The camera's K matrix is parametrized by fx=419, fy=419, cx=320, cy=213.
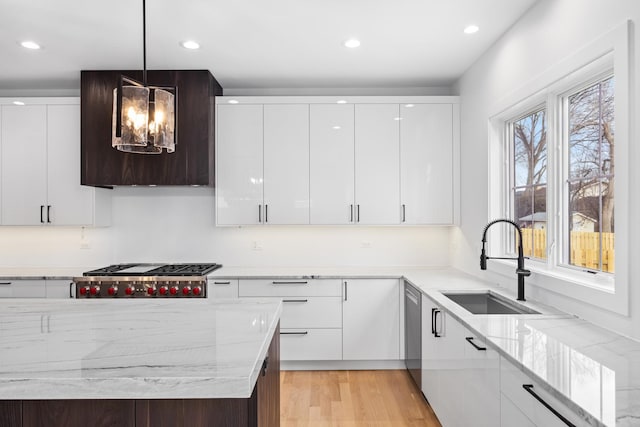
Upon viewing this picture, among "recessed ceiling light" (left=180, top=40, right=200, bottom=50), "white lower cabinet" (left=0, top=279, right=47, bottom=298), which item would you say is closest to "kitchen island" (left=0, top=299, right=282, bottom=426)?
"white lower cabinet" (left=0, top=279, right=47, bottom=298)

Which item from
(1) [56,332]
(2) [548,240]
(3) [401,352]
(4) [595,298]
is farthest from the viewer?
(3) [401,352]

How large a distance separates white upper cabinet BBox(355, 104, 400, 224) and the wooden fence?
4.46 ft

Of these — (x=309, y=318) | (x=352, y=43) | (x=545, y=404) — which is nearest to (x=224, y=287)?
(x=309, y=318)

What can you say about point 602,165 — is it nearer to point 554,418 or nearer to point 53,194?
point 554,418

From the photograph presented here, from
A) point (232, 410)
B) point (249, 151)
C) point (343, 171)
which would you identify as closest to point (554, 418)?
point (232, 410)

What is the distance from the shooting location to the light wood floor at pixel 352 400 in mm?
2791

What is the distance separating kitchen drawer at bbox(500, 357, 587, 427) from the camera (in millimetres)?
1252

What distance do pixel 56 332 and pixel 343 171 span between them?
8.83ft

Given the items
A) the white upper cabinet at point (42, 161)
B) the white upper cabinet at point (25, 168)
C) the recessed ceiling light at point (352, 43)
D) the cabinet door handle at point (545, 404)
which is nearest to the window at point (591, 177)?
the cabinet door handle at point (545, 404)

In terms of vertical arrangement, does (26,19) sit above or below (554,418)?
above

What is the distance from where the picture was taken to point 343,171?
382cm

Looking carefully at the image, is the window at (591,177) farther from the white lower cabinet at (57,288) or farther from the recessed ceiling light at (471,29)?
the white lower cabinet at (57,288)

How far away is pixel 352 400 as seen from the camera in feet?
10.1

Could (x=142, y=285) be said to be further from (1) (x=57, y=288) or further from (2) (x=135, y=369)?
(2) (x=135, y=369)
